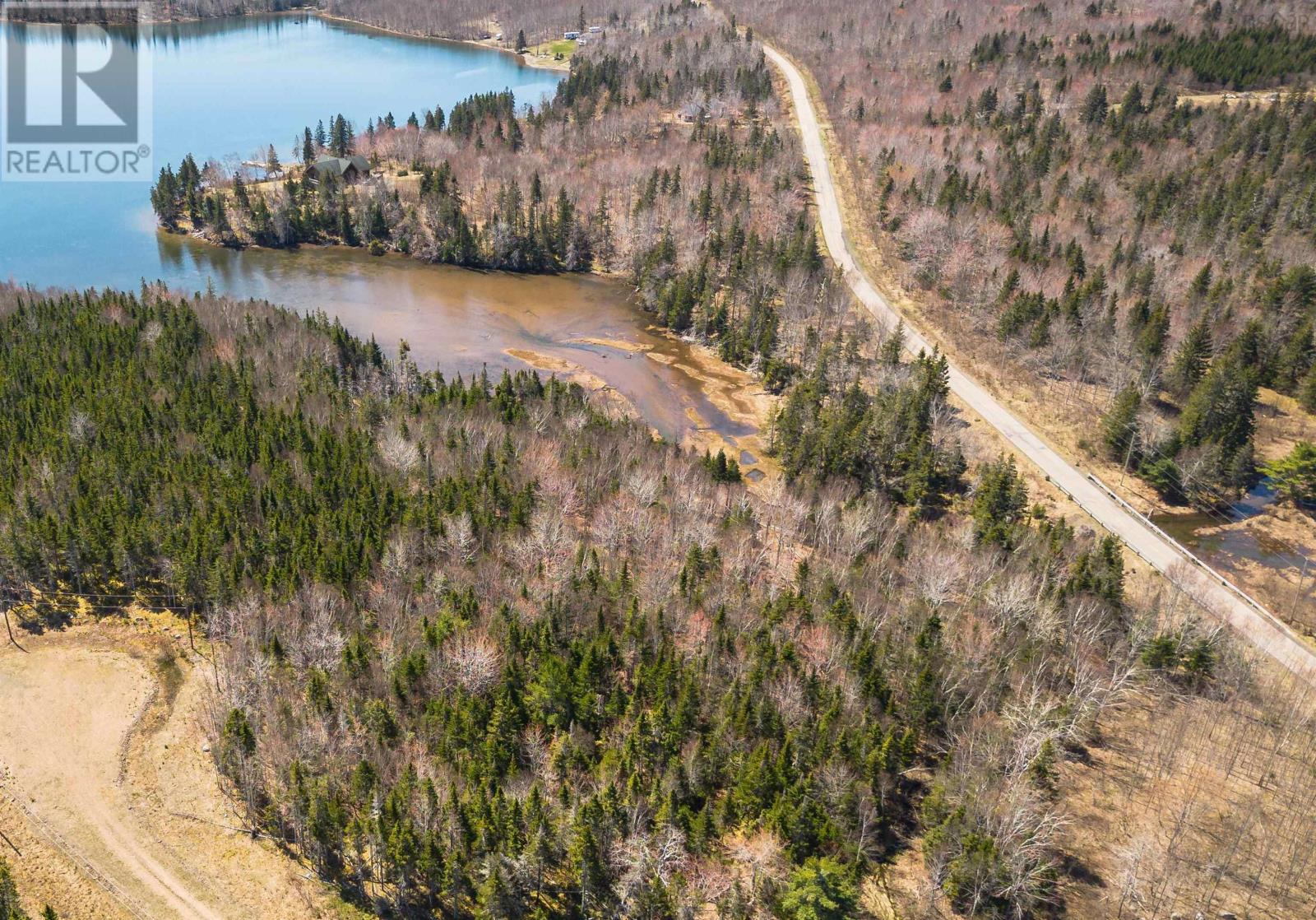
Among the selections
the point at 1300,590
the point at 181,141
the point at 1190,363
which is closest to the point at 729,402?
the point at 1190,363

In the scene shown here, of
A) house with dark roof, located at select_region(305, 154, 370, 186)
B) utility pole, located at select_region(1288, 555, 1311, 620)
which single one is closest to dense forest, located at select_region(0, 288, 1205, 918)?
utility pole, located at select_region(1288, 555, 1311, 620)

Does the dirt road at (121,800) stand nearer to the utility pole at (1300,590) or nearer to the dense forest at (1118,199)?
the utility pole at (1300,590)

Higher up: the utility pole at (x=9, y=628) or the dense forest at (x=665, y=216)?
the dense forest at (x=665, y=216)

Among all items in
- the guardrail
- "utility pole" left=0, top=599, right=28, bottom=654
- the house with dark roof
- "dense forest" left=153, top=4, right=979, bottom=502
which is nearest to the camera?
"utility pole" left=0, top=599, right=28, bottom=654

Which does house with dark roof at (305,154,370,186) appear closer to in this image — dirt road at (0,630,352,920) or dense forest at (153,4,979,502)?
dense forest at (153,4,979,502)

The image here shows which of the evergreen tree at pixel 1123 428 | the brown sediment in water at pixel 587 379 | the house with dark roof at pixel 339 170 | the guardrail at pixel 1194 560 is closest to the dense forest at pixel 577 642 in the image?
the guardrail at pixel 1194 560

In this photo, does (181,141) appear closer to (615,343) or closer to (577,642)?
(615,343)
